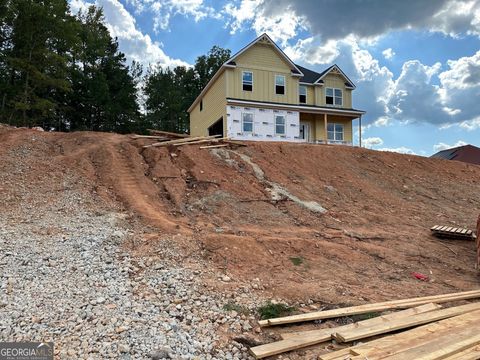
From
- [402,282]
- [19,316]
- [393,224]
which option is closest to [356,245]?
[402,282]

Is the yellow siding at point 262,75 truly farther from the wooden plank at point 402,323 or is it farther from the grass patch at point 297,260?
the wooden plank at point 402,323

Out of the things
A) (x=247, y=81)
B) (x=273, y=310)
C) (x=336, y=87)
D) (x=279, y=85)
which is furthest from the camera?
(x=336, y=87)

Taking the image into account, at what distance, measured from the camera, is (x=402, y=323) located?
17.3 feet

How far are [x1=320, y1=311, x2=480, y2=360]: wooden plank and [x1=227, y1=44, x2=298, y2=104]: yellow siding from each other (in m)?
17.9

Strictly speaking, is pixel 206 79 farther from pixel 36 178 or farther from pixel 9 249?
pixel 9 249

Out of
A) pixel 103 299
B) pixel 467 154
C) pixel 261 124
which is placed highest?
pixel 261 124

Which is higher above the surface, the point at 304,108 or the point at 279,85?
the point at 279,85

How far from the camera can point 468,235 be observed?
10.3 meters

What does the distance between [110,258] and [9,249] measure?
6.11 ft

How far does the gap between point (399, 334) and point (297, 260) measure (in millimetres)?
2970

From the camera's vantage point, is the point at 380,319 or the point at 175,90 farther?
the point at 175,90

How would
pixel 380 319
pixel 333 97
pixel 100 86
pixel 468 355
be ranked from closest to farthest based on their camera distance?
pixel 468 355
pixel 380 319
pixel 333 97
pixel 100 86

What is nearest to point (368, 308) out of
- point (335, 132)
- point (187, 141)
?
point (187, 141)

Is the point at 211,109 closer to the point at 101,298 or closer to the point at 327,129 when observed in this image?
the point at 327,129
